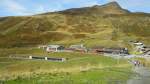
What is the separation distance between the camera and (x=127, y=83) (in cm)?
6831

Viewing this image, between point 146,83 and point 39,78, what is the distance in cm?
2050

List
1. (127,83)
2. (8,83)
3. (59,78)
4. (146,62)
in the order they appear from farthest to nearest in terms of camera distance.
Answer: (146,62) → (127,83) → (59,78) → (8,83)

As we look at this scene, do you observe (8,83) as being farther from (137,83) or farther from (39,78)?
(137,83)

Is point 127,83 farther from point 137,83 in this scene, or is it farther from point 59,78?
point 59,78

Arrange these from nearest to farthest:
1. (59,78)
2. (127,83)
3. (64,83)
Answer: (64,83), (59,78), (127,83)

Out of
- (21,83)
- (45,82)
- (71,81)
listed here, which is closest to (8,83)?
(21,83)

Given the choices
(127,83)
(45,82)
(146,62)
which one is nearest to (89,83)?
(45,82)

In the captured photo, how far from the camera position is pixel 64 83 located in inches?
2234

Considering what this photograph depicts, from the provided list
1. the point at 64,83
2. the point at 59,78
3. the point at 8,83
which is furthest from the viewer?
the point at 59,78

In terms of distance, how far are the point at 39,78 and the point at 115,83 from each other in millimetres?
12723

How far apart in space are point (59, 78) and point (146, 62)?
10802 centimetres

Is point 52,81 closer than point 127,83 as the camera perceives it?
Yes

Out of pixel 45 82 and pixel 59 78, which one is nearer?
pixel 45 82

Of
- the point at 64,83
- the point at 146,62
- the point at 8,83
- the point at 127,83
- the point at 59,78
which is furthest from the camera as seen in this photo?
the point at 146,62
